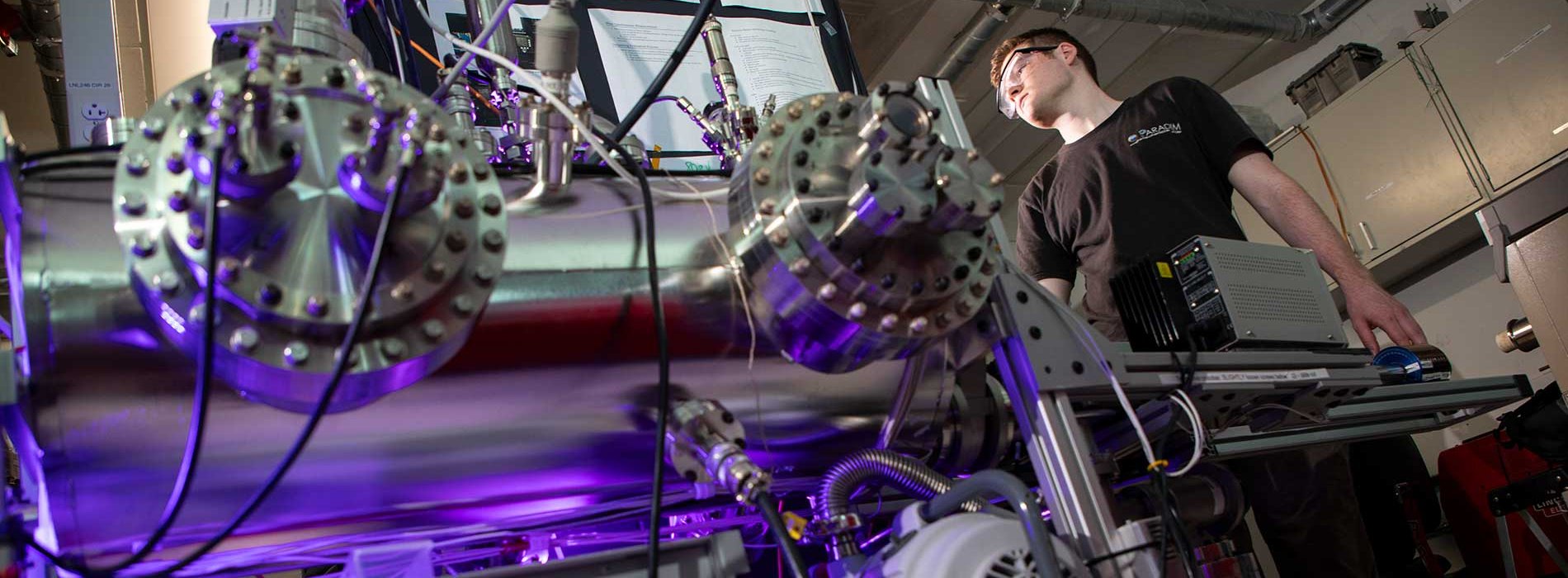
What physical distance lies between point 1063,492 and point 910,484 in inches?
5.4

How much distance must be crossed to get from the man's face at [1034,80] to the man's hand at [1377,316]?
3.57 feet

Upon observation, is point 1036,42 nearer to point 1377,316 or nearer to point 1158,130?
point 1158,130

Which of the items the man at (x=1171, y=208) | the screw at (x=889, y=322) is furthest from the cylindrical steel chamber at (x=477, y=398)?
the man at (x=1171, y=208)

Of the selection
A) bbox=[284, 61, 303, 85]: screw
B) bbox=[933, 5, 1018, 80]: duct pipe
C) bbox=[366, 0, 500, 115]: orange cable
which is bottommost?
bbox=[284, 61, 303, 85]: screw

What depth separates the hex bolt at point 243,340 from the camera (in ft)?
2.19

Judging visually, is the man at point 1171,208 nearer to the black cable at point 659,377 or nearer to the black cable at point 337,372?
the black cable at point 659,377

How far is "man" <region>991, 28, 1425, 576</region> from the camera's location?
5.25ft

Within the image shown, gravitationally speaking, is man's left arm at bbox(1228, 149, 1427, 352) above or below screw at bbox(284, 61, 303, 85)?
below

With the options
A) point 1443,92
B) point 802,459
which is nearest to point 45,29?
point 802,459

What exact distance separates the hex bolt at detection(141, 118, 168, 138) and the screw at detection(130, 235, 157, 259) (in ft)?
0.25

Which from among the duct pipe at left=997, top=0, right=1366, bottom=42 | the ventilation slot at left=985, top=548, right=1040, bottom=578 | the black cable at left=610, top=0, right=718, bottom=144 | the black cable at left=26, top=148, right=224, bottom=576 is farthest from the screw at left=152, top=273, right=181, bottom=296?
the duct pipe at left=997, top=0, right=1366, bottom=42

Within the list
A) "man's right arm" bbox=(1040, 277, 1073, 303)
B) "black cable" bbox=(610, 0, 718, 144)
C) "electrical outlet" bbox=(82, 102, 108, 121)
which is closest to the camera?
"black cable" bbox=(610, 0, 718, 144)

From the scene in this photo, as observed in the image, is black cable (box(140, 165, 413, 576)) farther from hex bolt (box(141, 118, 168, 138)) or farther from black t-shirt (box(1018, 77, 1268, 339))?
black t-shirt (box(1018, 77, 1268, 339))

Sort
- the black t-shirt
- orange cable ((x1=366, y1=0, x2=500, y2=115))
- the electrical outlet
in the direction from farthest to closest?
1. the black t-shirt
2. orange cable ((x1=366, y1=0, x2=500, y2=115))
3. the electrical outlet
